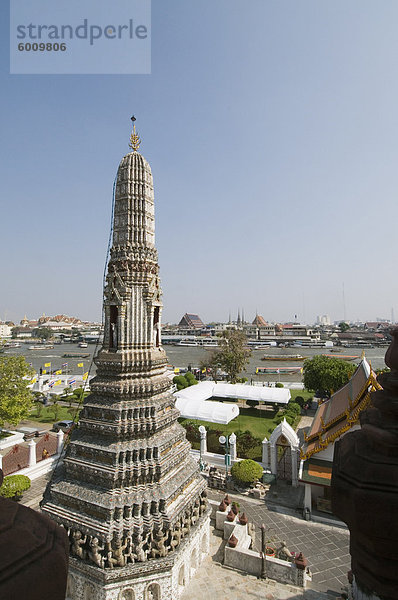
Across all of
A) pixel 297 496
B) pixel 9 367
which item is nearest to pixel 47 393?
pixel 9 367

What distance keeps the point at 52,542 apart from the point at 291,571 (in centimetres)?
1292

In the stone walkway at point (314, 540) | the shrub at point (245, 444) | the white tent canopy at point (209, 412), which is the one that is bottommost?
the stone walkway at point (314, 540)

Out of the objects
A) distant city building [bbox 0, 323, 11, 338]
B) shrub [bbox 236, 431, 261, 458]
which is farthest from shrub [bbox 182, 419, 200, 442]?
distant city building [bbox 0, 323, 11, 338]

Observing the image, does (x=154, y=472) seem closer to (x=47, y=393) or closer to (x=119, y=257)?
(x=119, y=257)

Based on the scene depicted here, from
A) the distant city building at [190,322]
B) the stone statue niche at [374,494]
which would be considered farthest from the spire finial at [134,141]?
the distant city building at [190,322]

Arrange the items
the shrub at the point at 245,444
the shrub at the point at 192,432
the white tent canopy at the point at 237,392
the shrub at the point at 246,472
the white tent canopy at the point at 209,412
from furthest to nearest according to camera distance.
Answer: the white tent canopy at the point at 237,392 → the shrub at the point at 192,432 → the white tent canopy at the point at 209,412 → the shrub at the point at 245,444 → the shrub at the point at 246,472

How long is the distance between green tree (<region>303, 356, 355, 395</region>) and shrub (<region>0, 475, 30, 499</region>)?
2713 cm

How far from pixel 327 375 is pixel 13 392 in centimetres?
2746

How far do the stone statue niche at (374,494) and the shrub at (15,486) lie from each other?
59.8 feet

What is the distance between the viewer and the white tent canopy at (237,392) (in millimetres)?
30406

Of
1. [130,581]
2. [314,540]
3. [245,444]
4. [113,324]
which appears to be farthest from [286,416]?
[130,581]

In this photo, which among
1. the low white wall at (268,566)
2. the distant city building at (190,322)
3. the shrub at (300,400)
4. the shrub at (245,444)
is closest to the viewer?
the low white wall at (268,566)

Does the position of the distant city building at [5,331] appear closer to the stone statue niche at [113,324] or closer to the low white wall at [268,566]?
the stone statue niche at [113,324]

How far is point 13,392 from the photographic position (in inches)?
889
